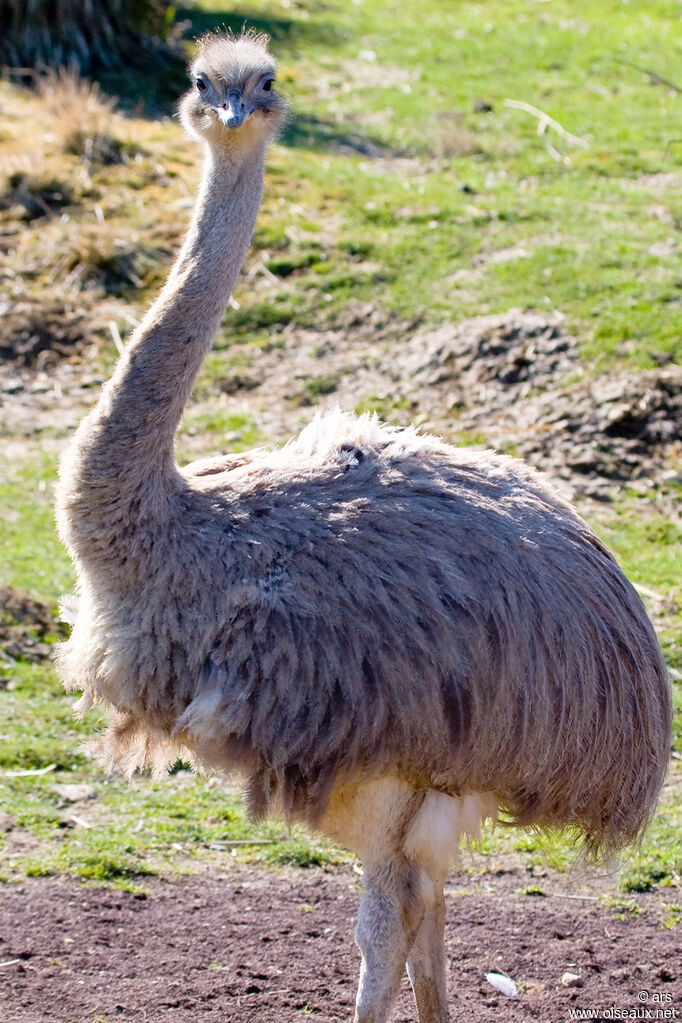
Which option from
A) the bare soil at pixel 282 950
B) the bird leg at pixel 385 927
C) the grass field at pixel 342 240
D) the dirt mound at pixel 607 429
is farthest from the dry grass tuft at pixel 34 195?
the bird leg at pixel 385 927

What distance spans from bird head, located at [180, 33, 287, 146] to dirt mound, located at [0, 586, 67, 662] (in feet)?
11.6

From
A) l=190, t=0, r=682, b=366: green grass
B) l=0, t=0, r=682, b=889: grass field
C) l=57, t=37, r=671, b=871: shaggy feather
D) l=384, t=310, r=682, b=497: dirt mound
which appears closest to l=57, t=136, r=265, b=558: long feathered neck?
l=57, t=37, r=671, b=871: shaggy feather

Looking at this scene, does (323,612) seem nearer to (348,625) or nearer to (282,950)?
(348,625)

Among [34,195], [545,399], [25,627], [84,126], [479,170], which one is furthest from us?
[84,126]

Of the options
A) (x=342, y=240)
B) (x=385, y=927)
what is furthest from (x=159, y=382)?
(x=342, y=240)

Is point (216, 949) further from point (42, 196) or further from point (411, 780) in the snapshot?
point (42, 196)

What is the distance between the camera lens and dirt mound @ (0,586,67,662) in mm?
7293

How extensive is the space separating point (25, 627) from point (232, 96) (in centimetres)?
382

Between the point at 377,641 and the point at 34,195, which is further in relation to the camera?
the point at 34,195

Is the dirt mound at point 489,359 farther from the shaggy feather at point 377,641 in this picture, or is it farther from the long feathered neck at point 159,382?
the long feathered neck at point 159,382

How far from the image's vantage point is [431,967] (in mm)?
4484

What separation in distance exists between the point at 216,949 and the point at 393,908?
3.70ft

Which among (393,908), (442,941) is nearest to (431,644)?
(393,908)

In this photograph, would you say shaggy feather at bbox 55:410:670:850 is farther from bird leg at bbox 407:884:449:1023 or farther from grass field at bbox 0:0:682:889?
grass field at bbox 0:0:682:889
